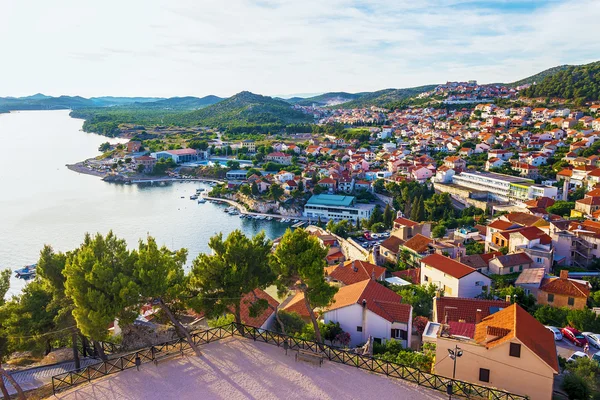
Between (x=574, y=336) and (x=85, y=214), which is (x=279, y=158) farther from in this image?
(x=574, y=336)

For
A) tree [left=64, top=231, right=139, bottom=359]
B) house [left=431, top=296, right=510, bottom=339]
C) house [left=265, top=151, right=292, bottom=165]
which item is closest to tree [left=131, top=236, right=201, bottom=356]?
tree [left=64, top=231, right=139, bottom=359]

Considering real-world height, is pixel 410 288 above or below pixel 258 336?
below

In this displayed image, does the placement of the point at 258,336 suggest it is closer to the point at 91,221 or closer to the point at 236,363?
the point at 236,363

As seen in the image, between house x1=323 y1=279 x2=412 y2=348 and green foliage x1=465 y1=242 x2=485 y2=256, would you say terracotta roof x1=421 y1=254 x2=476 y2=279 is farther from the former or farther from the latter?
green foliage x1=465 y1=242 x2=485 y2=256

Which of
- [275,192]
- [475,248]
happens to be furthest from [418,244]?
[275,192]

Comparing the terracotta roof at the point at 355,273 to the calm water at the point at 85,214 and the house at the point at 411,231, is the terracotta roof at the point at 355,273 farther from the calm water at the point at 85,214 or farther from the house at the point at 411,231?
the calm water at the point at 85,214

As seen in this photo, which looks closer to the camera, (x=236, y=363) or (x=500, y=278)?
(x=236, y=363)

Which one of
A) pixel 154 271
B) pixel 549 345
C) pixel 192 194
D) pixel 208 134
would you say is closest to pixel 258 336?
pixel 154 271
